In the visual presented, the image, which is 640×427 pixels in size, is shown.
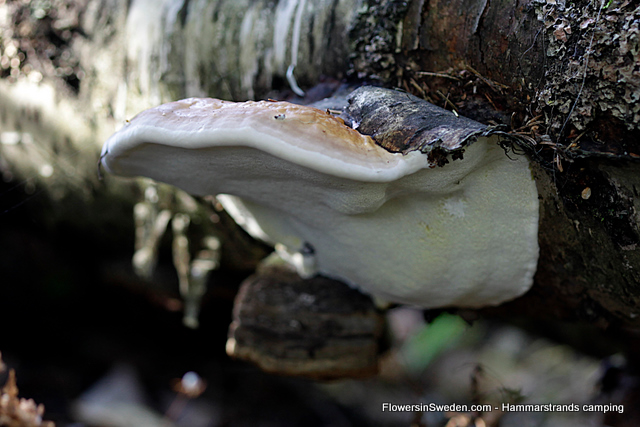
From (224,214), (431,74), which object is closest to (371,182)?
(431,74)

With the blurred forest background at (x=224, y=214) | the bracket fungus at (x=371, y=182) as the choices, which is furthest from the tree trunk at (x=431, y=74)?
the bracket fungus at (x=371, y=182)

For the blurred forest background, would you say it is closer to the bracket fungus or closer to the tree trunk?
the tree trunk

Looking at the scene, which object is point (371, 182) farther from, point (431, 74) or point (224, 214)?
point (224, 214)

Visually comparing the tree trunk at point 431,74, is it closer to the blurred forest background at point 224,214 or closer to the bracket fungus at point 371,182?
the blurred forest background at point 224,214

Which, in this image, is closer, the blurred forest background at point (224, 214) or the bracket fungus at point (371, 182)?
the bracket fungus at point (371, 182)
